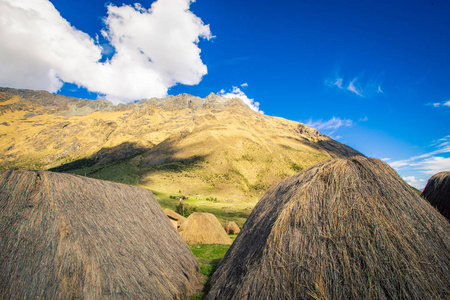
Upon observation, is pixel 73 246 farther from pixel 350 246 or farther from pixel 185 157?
pixel 185 157

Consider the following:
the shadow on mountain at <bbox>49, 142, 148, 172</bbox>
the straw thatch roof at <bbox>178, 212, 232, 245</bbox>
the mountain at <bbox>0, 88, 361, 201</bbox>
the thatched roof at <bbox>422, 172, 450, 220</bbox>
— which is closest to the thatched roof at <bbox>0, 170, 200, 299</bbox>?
the straw thatch roof at <bbox>178, 212, 232, 245</bbox>

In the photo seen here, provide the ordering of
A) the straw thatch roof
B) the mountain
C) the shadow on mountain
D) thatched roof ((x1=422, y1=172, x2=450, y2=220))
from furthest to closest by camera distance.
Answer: the shadow on mountain < the mountain < the straw thatch roof < thatched roof ((x1=422, y1=172, x2=450, y2=220))

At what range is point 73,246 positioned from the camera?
544 centimetres

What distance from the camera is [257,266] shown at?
5168 mm

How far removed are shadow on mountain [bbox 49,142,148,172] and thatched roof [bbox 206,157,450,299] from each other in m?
139

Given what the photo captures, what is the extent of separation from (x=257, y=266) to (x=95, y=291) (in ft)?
13.5

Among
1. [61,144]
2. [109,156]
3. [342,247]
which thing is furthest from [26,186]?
[61,144]

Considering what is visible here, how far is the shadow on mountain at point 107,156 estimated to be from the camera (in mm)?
137250

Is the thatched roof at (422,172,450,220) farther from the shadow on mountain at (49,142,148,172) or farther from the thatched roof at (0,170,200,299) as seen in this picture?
the shadow on mountain at (49,142,148,172)

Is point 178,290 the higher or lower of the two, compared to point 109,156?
lower

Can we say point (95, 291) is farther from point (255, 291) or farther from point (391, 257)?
point (391, 257)

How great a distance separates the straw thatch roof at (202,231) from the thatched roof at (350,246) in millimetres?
13003

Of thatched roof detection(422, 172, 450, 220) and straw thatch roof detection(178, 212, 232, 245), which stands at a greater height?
thatched roof detection(422, 172, 450, 220)

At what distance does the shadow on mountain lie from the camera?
137 metres
